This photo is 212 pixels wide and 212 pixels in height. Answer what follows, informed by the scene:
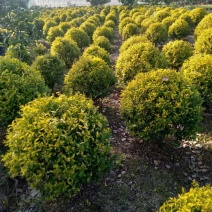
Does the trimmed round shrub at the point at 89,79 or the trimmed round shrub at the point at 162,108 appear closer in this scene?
the trimmed round shrub at the point at 162,108

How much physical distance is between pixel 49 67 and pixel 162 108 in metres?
4.54

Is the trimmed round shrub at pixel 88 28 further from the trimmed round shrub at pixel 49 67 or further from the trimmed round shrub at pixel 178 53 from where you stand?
the trimmed round shrub at pixel 49 67

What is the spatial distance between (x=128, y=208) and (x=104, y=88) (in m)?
3.44

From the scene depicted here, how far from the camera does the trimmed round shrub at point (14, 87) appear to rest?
510cm

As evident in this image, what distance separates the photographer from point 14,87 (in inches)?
206

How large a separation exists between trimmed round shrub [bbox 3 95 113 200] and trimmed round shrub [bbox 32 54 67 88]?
4338mm

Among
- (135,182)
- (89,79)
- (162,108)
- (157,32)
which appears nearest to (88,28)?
(157,32)

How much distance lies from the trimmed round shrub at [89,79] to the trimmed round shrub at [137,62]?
80 centimetres

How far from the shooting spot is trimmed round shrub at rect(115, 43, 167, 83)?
24.5ft

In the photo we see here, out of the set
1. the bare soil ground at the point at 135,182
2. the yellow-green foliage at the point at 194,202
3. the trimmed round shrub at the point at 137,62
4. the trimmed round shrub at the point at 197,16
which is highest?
the trimmed round shrub at the point at 197,16

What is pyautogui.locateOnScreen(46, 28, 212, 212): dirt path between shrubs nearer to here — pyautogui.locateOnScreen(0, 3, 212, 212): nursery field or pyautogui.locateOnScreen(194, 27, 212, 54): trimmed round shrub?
pyautogui.locateOnScreen(0, 3, 212, 212): nursery field

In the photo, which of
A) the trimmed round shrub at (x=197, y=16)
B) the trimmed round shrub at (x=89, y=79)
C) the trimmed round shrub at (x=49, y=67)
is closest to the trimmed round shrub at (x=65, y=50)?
the trimmed round shrub at (x=49, y=67)

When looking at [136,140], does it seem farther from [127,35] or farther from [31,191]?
[127,35]

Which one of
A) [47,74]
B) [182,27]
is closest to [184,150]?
[47,74]
